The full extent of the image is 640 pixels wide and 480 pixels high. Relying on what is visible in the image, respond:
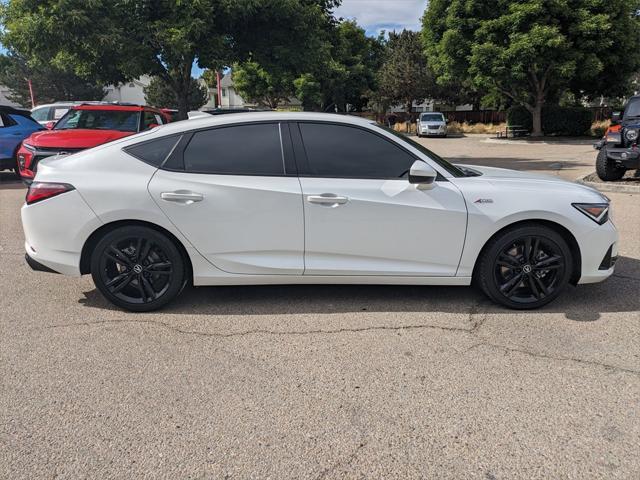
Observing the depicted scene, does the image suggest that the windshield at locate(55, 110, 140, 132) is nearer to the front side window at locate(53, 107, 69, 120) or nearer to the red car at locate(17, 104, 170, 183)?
the red car at locate(17, 104, 170, 183)

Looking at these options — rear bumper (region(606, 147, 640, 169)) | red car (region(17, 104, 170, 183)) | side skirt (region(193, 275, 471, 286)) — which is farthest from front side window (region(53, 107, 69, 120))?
rear bumper (region(606, 147, 640, 169))

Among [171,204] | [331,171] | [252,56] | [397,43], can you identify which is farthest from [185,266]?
[397,43]

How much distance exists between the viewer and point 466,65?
84.8 feet

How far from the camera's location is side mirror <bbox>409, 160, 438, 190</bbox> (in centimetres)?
384

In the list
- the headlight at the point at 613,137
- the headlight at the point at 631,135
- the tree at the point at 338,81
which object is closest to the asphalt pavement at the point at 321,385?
the headlight at the point at 631,135

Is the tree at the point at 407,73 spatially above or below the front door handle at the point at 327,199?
above

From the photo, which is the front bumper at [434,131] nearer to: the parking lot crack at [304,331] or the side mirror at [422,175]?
the side mirror at [422,175]

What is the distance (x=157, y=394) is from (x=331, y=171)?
209 centimetres

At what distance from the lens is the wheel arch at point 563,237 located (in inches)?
160

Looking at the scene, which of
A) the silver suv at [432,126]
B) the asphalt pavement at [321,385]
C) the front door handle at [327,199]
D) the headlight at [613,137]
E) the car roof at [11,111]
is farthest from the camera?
the silver suv at [432,126]

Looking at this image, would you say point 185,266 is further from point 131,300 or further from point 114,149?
point 114,149

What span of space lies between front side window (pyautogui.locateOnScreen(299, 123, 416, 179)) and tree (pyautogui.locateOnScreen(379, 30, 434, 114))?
135 ft

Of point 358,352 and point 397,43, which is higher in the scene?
point 397,43

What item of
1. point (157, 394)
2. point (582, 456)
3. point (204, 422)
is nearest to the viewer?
point (582, 456)
